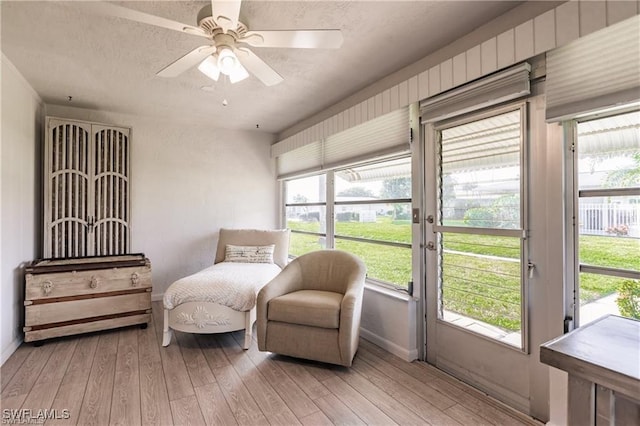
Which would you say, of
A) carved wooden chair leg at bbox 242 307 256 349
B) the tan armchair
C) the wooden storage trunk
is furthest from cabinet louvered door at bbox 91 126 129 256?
the tan armchair

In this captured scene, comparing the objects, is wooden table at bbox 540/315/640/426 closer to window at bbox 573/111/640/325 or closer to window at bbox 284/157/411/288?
window at bbox 573/111/640/325

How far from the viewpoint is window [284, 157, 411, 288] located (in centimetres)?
285

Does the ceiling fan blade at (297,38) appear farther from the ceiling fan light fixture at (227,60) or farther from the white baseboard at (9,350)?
the white baseboard at (9,350)

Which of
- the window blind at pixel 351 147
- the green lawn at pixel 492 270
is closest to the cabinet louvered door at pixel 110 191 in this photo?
the window blind at pixel 351 147

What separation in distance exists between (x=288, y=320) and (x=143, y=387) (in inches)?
42.8

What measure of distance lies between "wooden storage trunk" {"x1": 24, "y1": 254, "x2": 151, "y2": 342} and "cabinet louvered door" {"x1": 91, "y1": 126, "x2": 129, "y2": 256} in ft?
0.90

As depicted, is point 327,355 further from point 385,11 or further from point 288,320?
point 385,11

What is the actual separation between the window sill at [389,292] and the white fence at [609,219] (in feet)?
4.27

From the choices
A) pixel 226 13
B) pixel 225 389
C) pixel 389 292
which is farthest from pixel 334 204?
pixel 226 13

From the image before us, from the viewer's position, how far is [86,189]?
11.4 feet

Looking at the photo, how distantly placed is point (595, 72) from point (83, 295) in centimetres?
421

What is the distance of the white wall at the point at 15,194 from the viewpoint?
2.53 meters

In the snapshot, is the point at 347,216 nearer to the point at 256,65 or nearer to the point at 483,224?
the point at 483,224

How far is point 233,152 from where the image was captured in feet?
15.5
